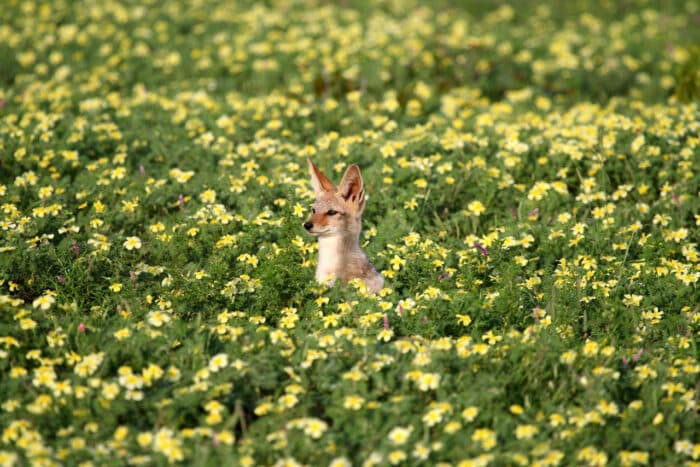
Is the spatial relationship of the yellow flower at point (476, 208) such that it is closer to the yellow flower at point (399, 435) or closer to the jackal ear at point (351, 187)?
the jackal ear at point (351, 187)

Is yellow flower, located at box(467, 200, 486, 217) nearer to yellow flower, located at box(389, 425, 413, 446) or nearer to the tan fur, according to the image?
the tan fur

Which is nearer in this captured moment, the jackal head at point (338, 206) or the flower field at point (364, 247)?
the flower field at point (364, 247)

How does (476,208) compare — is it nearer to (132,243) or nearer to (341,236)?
(341,236)

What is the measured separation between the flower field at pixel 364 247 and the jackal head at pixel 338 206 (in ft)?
1.53

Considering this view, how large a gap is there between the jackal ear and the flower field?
0.63 metres

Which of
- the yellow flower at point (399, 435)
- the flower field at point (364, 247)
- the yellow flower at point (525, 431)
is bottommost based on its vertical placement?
the yellow flower at point (525, 431)

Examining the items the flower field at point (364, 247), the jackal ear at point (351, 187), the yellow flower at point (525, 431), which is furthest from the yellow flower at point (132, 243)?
the yellow flower at point (525, 431)

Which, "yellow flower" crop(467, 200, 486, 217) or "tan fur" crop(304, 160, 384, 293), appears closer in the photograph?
"tan fur" crop(304, 160, 384, 293)

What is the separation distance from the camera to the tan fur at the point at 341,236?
22.3ft

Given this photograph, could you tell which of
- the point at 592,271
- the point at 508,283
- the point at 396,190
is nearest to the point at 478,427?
the point at 508,283

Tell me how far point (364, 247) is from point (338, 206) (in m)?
0.99

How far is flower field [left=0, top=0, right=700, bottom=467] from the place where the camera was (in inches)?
210

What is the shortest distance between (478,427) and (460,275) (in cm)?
191

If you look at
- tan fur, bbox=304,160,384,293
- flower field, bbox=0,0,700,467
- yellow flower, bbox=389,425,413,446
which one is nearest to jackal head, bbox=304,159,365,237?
tan fur, bbox=304,160,384,293
